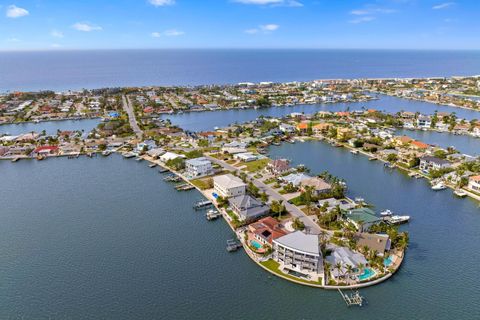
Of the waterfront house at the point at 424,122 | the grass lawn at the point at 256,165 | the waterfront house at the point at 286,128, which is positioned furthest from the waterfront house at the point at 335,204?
the waterfront house at the point at 424,122

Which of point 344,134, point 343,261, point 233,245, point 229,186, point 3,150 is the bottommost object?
point 233,245

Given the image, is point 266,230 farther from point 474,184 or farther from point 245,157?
point 474,184

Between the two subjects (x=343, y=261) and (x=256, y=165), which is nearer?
(x=343, y=261)

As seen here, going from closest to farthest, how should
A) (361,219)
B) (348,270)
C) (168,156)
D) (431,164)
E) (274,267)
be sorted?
(348,270), (274,267), (361,219), (431,164), (168,156)

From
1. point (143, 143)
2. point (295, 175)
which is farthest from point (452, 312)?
point (143, 143)

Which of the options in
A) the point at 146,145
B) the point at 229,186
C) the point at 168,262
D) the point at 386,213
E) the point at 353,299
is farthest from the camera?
the point at 146,145

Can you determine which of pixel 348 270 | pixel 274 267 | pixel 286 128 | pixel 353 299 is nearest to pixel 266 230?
pixel 274 267

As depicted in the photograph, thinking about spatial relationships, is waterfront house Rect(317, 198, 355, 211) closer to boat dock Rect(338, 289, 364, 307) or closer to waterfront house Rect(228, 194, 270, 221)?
waterfront house Rect(228, 194, 270, 221)

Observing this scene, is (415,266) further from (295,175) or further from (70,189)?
(70,189)
